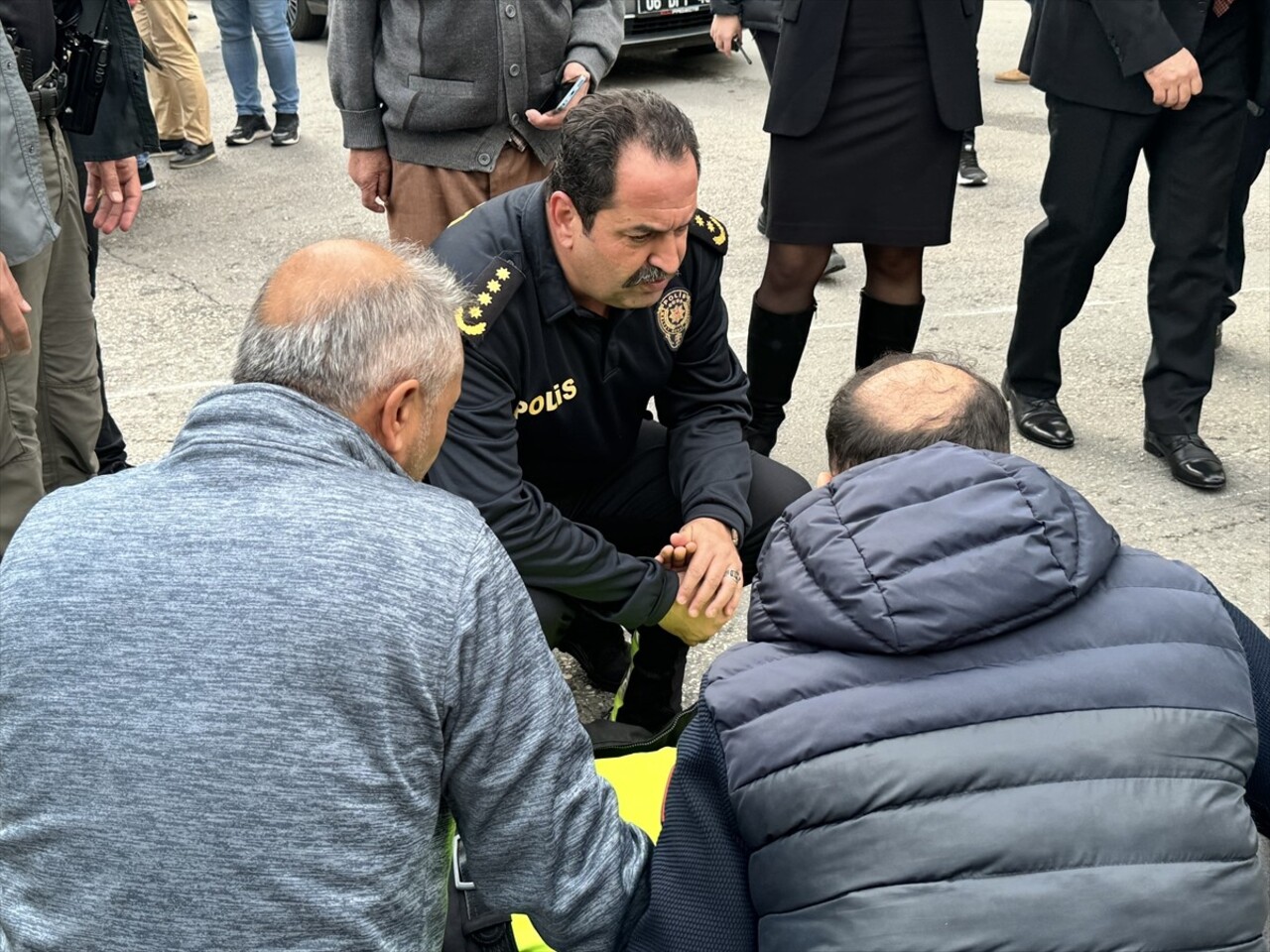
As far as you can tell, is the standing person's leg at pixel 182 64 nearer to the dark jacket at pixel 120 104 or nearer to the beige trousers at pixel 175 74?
the beige trousers at pixel 175 74

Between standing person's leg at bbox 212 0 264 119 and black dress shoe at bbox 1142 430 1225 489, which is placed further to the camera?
standing person's leg at bbox 212 0 264 119

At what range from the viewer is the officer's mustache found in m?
2.60

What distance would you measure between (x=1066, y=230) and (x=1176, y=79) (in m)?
0.52

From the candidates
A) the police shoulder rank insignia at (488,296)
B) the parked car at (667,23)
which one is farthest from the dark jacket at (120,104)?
the parked car at (667,23)

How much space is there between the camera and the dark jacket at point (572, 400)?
8.36 ft

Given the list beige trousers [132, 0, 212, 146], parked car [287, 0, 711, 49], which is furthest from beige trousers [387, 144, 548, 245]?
parked car [287, 0, 711, 49]

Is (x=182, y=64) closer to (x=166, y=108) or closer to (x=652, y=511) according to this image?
(x=166, y=108)

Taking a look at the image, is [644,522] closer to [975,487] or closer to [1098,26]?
[975,487]

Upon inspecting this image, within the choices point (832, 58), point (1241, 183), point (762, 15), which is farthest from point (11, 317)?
point (1241, 183)

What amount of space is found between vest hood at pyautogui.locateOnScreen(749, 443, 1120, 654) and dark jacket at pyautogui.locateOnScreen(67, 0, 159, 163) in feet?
8.07

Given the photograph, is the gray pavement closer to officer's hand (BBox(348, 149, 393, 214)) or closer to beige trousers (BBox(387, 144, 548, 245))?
beige trousers (BBox(387, 144, 548, 245))

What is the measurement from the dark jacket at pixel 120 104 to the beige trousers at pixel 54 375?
159 mm

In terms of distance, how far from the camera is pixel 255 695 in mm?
1351

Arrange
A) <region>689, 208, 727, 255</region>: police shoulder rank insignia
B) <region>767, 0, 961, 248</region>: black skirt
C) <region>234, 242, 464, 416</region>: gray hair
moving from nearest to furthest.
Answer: <region>234, 242, 464, 416</region>: gray hair < <region>689, 208, 727, 255</region>: police shoulder rank insignia < <region>767, 0, 961, 248</region>: black skirt
